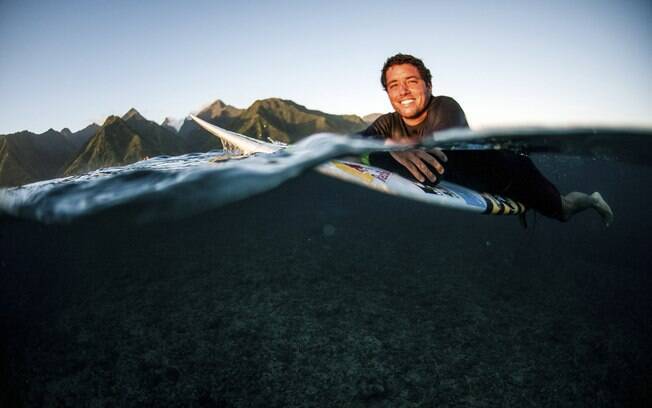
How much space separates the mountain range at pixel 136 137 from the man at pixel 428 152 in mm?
19578

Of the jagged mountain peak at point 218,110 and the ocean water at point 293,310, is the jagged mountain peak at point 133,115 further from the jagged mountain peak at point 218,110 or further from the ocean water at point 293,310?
the ocean water at point 293,310

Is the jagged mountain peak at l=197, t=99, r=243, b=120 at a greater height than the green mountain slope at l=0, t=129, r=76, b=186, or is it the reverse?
the jagged mountain peak at l=197, t=99, r=243, b=120

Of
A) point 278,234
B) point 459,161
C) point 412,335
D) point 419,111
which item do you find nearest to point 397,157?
point 419,111

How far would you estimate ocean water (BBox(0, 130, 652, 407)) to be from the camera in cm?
381

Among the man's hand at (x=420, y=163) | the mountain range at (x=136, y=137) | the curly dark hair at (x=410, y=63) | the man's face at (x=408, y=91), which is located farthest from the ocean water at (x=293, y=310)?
the mountain range at (x=136, y=137)

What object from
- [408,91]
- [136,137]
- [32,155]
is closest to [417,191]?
[408,91]

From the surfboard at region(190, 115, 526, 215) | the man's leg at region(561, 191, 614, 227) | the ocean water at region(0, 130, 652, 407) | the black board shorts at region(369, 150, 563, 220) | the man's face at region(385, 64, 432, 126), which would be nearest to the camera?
the ocean water at region(0, 130, 652, 407)

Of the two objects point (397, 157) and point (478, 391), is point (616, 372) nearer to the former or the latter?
point (478, 391)

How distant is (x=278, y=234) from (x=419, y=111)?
32.2 ft

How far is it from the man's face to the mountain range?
20.2 m

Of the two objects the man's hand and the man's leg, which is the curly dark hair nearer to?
the man's hand

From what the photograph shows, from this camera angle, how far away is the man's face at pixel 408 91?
4258 mm

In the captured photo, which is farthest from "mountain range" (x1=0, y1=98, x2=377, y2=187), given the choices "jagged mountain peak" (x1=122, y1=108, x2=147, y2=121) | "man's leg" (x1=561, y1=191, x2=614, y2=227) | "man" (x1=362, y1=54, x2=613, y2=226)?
"man" (x1=362, y1=54, x2=613, y2=226)

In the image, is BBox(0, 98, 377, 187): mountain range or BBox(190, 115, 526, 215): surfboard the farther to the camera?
BBox(0, 98, 377, 187): mountain range
